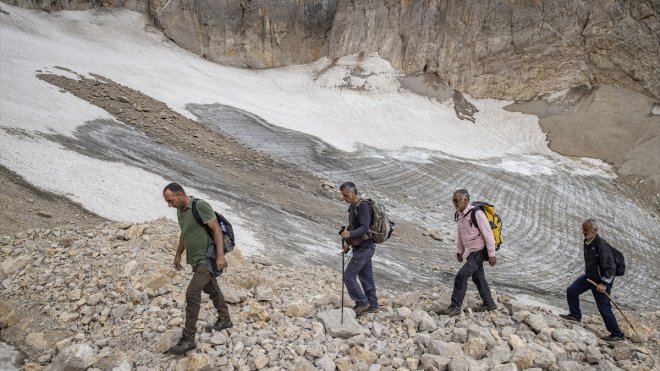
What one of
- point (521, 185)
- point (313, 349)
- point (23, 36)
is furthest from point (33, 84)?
point (521, 185)

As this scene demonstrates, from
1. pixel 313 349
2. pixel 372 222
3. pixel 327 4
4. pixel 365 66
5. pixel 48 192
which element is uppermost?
pixel 327 4

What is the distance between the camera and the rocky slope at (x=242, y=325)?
15.0 feet

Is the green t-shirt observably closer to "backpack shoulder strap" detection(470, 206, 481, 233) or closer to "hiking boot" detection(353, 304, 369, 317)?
"hiking boot" detection(353, 304, 369, 317)

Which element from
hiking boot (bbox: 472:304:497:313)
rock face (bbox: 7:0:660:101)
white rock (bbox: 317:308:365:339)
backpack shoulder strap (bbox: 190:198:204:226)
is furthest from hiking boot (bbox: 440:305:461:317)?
rock face (bbox: 7:0:660:101)

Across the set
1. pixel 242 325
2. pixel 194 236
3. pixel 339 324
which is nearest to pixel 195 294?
pixel 194 236

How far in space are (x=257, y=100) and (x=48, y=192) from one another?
51.4 ft

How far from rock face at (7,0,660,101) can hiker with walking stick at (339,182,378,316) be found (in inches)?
1037

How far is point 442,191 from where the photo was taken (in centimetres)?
1609

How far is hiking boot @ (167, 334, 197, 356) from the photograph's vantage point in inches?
175

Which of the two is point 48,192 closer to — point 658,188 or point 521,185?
point 521,185

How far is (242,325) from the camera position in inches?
196

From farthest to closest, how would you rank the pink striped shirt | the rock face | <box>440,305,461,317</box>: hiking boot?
1. the rock face
2. <box>440,305,461,317</box>: hiking boot
3. the pink striped shirt

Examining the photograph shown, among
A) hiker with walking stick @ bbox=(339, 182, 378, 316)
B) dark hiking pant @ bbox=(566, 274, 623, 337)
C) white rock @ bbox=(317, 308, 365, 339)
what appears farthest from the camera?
dark hiking pant @ bbox=(566, 274, 623, 337)

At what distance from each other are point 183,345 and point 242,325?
26.7 inches
